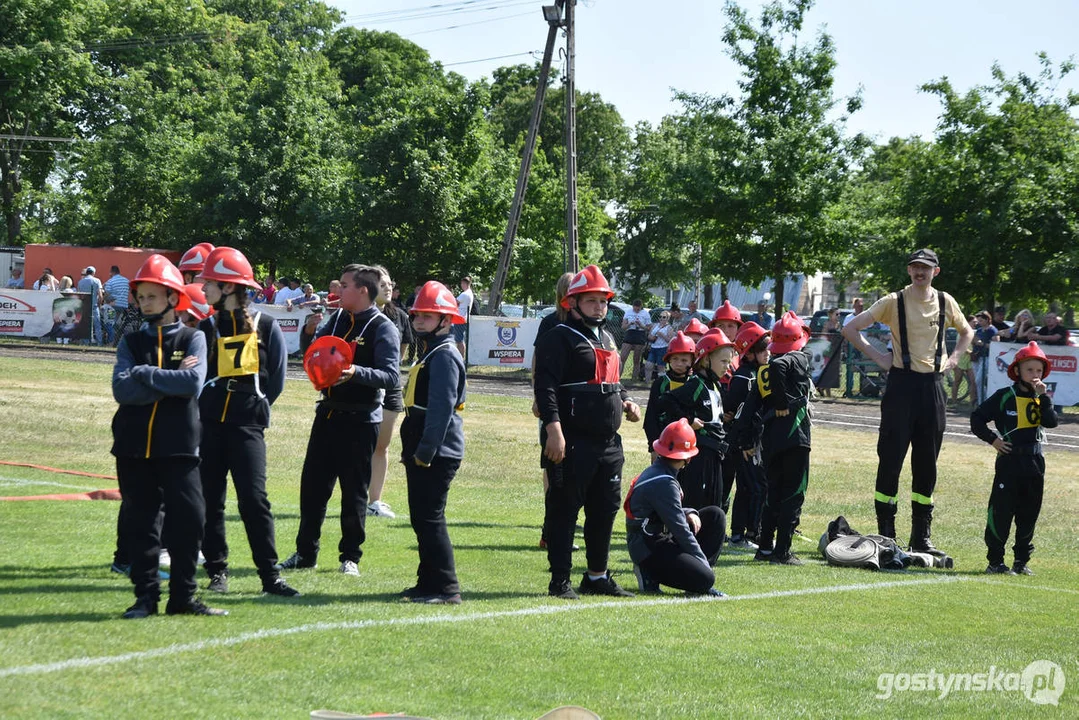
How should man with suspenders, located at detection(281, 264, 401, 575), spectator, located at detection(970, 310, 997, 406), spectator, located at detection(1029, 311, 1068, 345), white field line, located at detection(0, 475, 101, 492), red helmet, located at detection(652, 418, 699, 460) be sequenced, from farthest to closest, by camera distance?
spectator, located at detection(970, 310, 997, 406)
spectator, located at detection(1029, 311, 1068, 345)
white field line, located at detection(0, 475, 101, 492)
red helmet, located at detection(652, 418, 699, 460)
man with suspenders, located at detection(281, 264, 401, 575)

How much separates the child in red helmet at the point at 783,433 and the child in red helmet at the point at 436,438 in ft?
11.5

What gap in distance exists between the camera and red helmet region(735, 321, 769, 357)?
11531 millimetres

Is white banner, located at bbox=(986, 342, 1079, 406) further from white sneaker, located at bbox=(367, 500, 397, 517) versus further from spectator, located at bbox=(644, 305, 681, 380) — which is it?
white sneaker, located at bbox=(367, 500, 397, 517)

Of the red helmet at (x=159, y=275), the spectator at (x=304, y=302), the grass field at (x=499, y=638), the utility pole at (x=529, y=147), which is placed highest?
the utility pole at (x=529, y=147)

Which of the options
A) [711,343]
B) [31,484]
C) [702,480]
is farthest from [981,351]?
[31,484]

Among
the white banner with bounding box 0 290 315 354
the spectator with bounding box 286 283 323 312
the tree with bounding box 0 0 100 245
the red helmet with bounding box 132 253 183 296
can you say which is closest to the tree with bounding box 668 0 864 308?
the spectator with bounding box 286 283 323 312

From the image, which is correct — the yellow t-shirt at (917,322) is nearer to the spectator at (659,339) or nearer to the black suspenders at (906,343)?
the black suspenders at (906,343)

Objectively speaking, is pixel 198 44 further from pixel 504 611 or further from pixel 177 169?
pixel 504 611

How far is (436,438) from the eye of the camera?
311 inches

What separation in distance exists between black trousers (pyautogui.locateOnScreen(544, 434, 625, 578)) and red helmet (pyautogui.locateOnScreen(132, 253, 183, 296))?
2.66 metres

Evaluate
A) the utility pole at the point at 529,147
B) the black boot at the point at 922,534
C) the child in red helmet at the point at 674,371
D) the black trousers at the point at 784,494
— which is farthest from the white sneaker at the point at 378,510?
the utility pole at the point at 529,147

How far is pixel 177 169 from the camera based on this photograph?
50.7 m

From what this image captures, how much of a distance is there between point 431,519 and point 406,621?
0.92 meters

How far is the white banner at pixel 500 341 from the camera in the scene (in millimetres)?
31750
